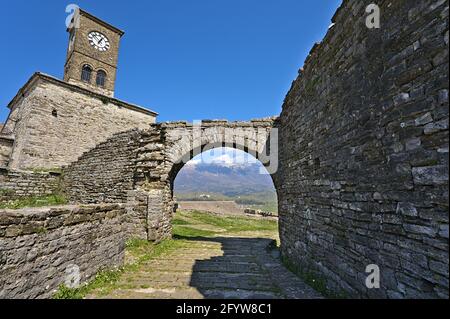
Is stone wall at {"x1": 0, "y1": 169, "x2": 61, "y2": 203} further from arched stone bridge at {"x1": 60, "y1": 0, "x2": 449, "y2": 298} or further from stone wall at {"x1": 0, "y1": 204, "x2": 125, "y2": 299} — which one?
arched stone bridge at {"x1": 60, "y1": 0, "x2": 449, "y2": 298}

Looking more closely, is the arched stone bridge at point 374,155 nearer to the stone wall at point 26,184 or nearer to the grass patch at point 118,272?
the grass patch at point 118,272

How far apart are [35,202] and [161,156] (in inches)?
265

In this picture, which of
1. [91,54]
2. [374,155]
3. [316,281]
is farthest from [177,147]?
[91,54]

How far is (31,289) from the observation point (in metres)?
3.19

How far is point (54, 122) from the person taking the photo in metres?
15.8

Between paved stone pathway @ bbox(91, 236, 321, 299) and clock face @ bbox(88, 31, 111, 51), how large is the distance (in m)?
22.9

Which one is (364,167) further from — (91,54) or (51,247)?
(91,54)

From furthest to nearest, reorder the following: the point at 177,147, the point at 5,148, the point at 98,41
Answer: the point at 98,41 < the point at 5,148 < the point at 177,147

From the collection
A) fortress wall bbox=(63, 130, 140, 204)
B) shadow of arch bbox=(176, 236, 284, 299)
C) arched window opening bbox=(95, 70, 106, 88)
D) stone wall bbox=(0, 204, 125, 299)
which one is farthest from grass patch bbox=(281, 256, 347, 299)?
arched window opening bbox=(95, 70, 106, 88)

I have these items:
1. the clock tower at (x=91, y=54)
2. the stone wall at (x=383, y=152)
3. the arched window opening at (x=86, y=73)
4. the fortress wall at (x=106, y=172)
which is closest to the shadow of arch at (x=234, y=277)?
the stone wall at (x=383, y=152)

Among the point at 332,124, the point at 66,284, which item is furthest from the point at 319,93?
the point at 66,284

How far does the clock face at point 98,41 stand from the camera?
22.7 metres

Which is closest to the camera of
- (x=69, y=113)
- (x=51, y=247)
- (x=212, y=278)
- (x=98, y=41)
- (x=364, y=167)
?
(x=364, y=167)
